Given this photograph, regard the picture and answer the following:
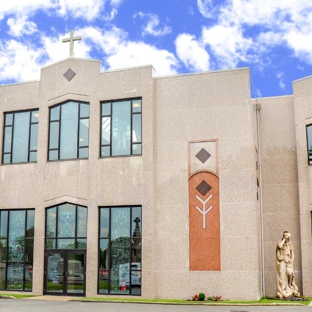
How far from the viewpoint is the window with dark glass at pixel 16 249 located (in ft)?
78.5

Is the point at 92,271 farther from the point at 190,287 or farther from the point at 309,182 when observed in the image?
the point at 309,182

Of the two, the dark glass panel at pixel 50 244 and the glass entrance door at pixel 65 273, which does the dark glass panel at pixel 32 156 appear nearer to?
the dark glass panel at pixel 50 244

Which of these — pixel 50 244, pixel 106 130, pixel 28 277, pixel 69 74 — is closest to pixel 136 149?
pixel 106 130

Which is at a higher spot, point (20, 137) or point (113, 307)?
point (20, 137)

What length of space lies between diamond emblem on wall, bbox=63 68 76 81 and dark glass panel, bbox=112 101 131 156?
2.82 metres

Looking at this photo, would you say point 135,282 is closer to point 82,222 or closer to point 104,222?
point 104,222

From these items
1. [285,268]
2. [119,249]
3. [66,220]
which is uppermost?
[66,220]

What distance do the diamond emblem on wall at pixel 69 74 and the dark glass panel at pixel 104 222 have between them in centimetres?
648

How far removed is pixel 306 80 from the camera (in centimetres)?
2300

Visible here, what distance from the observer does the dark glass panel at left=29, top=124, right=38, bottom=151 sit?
2497cm

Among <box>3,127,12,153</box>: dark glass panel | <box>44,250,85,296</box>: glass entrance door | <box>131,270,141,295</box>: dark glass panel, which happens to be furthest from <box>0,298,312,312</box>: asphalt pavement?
<box>3,127,12,153</box>: dark glass panel

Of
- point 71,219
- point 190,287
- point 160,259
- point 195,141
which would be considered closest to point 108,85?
point 195,141

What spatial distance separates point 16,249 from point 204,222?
910 centimetres

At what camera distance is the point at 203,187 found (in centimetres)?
2200
